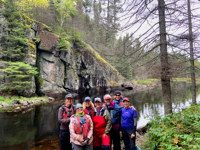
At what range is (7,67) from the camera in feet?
48.1

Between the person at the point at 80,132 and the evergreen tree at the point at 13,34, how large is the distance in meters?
16.0

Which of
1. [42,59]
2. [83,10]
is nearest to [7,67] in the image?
[42,59]

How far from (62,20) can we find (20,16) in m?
9.08

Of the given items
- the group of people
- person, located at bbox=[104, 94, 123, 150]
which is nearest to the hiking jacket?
the group of people

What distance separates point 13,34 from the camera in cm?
1573

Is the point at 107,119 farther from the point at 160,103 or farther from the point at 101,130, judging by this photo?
the point at 160,103

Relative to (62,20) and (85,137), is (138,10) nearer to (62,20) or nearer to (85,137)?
(85,137)

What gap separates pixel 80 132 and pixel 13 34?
17841mm

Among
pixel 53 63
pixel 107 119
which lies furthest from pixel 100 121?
pixel 53 63

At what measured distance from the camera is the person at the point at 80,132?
285cm

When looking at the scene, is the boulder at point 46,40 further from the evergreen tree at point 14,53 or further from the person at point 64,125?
the person at point 64,125

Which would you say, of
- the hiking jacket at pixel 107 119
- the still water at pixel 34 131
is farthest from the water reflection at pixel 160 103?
the hiking jacket at pixel 107 119

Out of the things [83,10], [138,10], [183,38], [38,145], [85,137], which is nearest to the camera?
[85,137]

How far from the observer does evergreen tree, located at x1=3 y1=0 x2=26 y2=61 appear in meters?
15.3
